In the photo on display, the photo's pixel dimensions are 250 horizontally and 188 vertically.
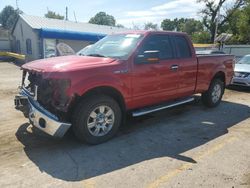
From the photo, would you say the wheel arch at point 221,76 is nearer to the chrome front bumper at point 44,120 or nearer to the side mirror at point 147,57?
the side mirror at point 147,57

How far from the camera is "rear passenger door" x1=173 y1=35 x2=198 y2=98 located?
6.39 metres

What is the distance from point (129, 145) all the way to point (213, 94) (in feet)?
12.3

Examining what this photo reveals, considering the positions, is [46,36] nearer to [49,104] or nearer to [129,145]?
[49,104]

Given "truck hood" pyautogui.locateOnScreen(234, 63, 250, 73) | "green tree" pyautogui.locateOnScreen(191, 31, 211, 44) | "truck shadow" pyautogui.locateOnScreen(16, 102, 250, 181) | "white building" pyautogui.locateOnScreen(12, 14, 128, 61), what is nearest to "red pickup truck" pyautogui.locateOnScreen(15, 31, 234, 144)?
"truck shadow" pyautogui.locateOnScreen(16, 102, 250, 181)

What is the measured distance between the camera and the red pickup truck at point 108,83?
4.50 m

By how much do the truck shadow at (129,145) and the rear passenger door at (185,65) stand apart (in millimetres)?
722

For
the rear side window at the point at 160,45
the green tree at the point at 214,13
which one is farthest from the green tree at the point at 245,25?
the rear side window at the point at 160,45

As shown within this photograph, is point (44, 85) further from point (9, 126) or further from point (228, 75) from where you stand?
point (228, 75)

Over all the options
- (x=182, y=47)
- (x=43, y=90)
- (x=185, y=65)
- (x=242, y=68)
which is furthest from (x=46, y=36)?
(x=43, y=90)

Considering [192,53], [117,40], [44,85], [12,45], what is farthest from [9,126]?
[12,45]

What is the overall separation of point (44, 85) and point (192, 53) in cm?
370

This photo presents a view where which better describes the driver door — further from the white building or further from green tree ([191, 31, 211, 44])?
green tree ([191, 31, 211, 44])

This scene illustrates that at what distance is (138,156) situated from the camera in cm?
457

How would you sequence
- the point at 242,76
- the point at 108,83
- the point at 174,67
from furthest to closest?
1. the point at 242,76
2. the point at 174,67
3. the point at 108,83
